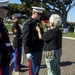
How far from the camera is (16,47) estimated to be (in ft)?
27.4

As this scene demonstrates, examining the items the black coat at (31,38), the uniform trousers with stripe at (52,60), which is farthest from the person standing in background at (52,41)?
the black coat at (31,38)

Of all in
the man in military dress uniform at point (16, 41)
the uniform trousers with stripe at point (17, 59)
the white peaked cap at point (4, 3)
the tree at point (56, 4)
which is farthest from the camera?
the tree at point (56, 4)

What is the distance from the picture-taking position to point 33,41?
5852 millimetres

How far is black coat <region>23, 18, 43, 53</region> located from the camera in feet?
18.8

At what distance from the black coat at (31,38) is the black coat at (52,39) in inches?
6.2

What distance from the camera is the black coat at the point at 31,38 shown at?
574 cm

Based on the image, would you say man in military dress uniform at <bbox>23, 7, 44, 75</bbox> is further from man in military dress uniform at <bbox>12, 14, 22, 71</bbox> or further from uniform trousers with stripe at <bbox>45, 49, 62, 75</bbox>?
man in military dress uniform at <bbox>12, 14, 22, 71</bbox>

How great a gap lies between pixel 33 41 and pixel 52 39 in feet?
1.28

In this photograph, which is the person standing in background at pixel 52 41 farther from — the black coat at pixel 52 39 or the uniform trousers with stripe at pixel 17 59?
the uniform trousers with stripe at pixel 17 59

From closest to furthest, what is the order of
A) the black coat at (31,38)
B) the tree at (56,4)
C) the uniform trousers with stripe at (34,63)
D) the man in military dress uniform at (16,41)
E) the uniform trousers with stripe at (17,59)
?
the black coat at (31,38), the uniform trousers with stripe at (34,63), the man in military dress uniform at (16,41), the uniform trousers with stripe at (17,59), the tree at (56,4)

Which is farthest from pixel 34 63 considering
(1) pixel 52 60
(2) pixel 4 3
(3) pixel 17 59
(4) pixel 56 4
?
(4) pixel 56 4

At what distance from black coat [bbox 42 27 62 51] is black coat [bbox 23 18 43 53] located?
157mm

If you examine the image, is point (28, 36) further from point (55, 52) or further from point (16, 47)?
point (16, 47)

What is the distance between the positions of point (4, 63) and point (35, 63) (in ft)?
6.41
